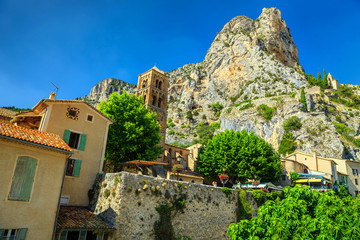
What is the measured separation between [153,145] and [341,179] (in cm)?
3910

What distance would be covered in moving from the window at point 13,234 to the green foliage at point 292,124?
2524 inches

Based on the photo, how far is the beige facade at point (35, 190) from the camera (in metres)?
11.6

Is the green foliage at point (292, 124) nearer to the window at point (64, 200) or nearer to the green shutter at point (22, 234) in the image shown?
the window at point (64, 200)

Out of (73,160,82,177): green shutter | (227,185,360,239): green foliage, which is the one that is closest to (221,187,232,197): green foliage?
(227,185,360,239): green foliage

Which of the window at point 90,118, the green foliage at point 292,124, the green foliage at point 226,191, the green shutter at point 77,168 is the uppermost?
the green foliage at point 292,124

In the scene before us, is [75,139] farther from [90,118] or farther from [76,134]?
[90,118]

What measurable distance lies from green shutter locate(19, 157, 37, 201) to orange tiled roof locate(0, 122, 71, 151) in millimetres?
1062

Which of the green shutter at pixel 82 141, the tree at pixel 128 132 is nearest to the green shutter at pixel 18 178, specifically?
the green shutter at pixel 82 141

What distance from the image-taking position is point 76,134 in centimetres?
1884

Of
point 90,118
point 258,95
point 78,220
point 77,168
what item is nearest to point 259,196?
point 78,220

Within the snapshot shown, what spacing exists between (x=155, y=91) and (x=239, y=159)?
23597 mm

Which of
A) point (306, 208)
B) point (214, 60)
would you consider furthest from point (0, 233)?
point (214, 60)

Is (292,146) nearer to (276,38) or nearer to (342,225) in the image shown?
(342,225)

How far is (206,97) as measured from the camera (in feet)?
379
